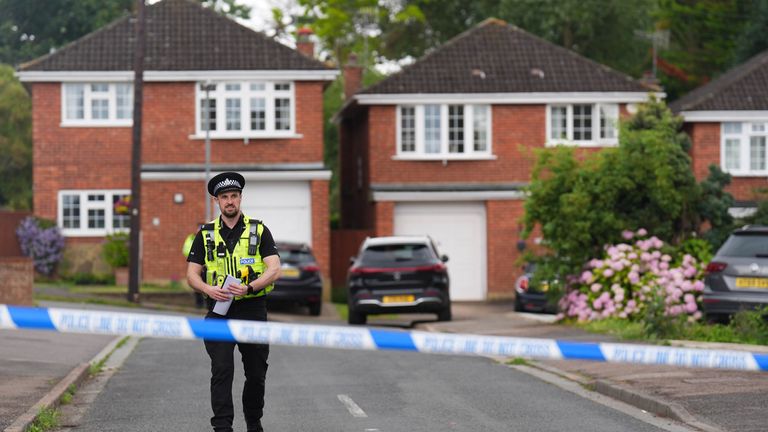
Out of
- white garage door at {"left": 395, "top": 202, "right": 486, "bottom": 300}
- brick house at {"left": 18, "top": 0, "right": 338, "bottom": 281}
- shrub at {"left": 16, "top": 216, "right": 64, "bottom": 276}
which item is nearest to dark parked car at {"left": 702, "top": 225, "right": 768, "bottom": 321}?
brick house at {"left": 18, "top": 0, "right": 338, "bottom": 281}

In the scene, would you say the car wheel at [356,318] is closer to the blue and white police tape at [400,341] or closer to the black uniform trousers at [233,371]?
the black uniform trousers at [233,371]

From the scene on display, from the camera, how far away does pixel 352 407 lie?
13.2 metres

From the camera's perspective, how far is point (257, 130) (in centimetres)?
3881

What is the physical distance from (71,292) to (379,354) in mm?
16680

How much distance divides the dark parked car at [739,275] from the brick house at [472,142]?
64.6ft

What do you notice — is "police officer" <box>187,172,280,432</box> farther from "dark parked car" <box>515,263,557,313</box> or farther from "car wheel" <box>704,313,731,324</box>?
"dark parked car" <box>515,263,557,313</box>

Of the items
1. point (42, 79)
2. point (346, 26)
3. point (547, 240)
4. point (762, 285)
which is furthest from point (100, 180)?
point (346, 26)

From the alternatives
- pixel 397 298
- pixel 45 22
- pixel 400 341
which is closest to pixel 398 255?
pixel 397 298

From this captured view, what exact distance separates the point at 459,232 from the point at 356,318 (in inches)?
508

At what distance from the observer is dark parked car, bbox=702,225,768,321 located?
19.0m

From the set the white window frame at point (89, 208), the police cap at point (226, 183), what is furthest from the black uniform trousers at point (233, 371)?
the white window frame at point (89, 208)

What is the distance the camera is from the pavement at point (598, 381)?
12.1 meters

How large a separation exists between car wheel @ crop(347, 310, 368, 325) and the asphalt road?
7607 mm

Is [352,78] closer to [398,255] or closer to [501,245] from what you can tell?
[501,245]
